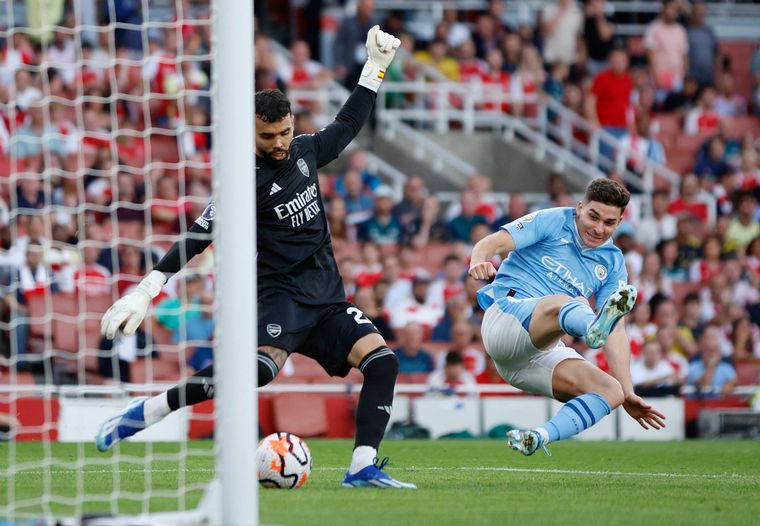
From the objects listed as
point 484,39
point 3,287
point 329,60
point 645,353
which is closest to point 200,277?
point 3,287

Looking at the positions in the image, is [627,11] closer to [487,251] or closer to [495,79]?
[495,79]

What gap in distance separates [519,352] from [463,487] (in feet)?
3.06

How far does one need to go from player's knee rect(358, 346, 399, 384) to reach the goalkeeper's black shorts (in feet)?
0.51

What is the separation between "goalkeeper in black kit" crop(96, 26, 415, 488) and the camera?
7230mm

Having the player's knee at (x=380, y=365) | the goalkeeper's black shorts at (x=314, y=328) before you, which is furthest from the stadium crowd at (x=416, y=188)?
the player's knee at (x=380, y=365)

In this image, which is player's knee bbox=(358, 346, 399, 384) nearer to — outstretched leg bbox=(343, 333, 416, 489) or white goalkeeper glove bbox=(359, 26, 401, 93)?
outstretched leg bbox=(343, 333, 416, 489)

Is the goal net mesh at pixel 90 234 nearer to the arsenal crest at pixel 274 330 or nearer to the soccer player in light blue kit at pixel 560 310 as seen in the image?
the arsenal crest at pixel 274 330

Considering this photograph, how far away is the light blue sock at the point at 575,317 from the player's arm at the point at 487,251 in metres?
0.47

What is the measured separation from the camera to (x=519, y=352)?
7.93 m

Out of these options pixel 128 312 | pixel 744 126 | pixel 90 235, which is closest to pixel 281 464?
pixel 128 312

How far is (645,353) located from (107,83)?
6.80m

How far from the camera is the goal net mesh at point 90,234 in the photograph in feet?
38.9

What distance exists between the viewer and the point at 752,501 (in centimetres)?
700

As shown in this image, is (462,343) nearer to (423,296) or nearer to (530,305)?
(423,296)
